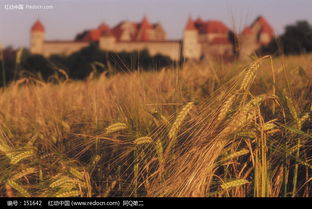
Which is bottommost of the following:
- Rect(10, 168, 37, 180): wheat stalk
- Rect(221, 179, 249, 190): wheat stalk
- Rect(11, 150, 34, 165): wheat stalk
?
Rect(10, 168, 37, 180): wheat stalk

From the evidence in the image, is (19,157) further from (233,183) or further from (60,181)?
(233,183)

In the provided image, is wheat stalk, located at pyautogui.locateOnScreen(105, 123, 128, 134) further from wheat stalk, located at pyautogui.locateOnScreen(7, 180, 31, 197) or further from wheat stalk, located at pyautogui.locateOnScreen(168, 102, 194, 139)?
wheat stalk, located at pyautogui.locateOnScreen(7, 180, 31, 197)

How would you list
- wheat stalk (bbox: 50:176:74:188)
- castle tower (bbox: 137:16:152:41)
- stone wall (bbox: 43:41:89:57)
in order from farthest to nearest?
castle tower (bbox: 137:16:152:41) < stone wall (bbox: 43:41:89:57) < wheat stalk (bbox: 50:176:74:188)

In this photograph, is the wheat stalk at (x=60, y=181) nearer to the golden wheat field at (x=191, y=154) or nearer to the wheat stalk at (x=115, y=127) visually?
the golden wheat field at (x=191, y=154)

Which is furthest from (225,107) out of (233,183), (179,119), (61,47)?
(61,47)

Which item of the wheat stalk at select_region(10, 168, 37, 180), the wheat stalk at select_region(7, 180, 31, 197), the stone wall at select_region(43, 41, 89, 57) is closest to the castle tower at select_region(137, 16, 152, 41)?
the stone wall at select_region(43, 41, 89, 57)

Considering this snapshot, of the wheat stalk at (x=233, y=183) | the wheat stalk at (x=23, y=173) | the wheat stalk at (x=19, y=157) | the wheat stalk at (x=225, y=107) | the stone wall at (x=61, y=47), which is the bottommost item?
the wheat stalk at (x=23, y=173)

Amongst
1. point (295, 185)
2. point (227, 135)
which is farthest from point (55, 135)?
point (295, 185)

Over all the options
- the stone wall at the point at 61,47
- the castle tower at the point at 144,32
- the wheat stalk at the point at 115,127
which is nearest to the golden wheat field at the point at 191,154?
the wheat stalk at the point at 115,127

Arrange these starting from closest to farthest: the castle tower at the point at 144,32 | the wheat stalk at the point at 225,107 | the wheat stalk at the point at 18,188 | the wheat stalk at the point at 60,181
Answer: the wheat stalk at the point at 225,107
the wheat stalk at the point at 60,181
the wheat stalk at the point at 18,188
the castle tower at the point at 144,32

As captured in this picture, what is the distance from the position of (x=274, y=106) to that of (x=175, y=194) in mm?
717

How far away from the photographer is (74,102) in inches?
116

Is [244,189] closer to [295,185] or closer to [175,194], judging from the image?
[295,185]
